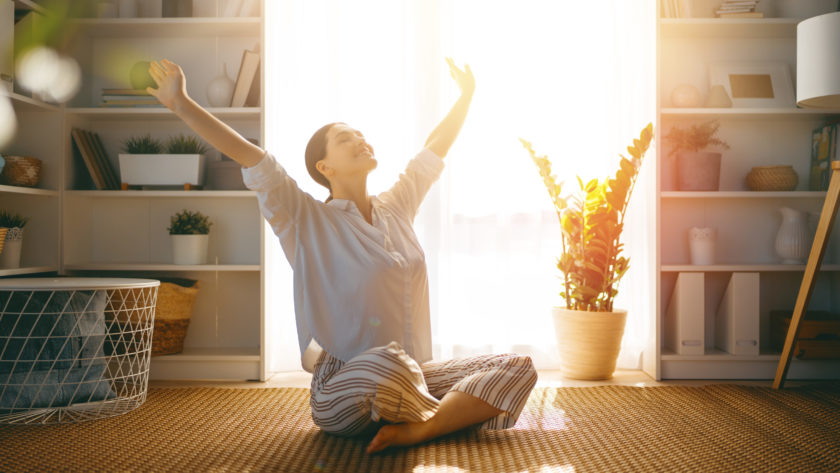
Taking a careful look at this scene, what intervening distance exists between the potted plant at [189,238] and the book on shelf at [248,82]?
1.77 ft

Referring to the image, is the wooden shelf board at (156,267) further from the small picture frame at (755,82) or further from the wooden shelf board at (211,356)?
the small picture frame at (755,82)

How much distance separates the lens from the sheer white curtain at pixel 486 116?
3105 mm

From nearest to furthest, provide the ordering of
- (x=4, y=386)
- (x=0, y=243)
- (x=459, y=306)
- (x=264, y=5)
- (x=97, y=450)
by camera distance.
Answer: (x=97, y=450)
(x=4, y=386)
(x=0, y=243)
(x=264, y=5)
(x=459, y=306)

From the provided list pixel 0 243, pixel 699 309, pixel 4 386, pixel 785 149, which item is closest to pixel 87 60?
pixel 0 243

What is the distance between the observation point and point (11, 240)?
264 cm

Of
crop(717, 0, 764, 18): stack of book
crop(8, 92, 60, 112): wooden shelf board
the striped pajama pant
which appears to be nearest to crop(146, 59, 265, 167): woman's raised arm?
the striped pajama pant

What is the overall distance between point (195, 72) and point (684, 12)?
2.24 meters

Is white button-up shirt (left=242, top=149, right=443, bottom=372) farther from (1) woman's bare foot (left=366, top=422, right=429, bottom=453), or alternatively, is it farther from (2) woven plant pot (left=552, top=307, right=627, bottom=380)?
(2) woven plant pot (left=552, top=307, right=627, bottom=380)

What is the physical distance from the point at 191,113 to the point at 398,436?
3.15 feet

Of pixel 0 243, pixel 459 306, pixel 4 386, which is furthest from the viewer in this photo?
pixel 459 306

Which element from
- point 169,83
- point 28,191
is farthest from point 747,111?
point 28,191

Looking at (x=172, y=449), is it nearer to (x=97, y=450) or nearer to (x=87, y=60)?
(x=97, y=450)

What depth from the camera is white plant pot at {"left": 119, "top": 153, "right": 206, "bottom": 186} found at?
2938 mm

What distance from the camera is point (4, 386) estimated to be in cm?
227
